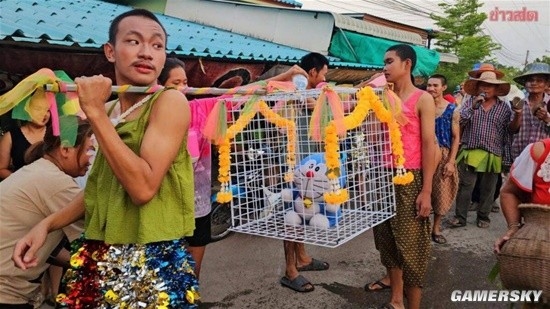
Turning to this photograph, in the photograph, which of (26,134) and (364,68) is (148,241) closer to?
(26,134)

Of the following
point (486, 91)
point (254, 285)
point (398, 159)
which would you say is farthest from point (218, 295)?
Answer: point (486, 91)

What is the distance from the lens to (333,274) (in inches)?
151

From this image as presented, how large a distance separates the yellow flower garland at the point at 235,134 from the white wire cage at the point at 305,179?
37 millimetres

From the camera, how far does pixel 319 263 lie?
3.97 m

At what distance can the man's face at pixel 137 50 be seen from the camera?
1.42 m

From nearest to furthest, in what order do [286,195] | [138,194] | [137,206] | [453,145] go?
[138,194] < [137,206] < [286,195] < [453,145]

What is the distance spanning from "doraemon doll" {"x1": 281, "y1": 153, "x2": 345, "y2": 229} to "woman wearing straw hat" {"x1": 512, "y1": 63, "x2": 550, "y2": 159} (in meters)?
2.40

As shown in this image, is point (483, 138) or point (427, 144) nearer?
point (427, 144)

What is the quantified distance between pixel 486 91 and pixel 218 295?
387cm

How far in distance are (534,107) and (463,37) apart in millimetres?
21707

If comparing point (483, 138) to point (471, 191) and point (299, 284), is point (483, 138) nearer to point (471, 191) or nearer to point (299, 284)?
point (471, 191)

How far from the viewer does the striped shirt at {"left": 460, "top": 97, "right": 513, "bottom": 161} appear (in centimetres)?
512

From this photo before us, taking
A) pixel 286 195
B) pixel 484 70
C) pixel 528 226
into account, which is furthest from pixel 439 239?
pixel 528 226

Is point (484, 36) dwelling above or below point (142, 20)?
above
